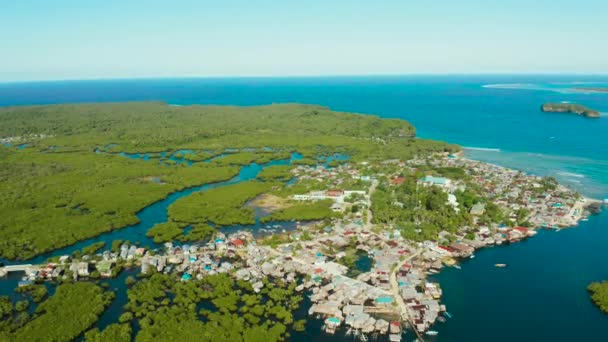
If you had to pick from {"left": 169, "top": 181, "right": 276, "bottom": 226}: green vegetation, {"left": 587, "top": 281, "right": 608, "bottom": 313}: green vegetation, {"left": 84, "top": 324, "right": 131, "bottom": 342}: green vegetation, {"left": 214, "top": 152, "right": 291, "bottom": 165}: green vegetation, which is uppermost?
{"left": 214, "top": 152, "right": 291, "bottom": 165}: green vegetation

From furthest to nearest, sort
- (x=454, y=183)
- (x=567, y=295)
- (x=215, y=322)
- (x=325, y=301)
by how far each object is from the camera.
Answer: (x=454, y=183) < (x=567, y=295) < (x=325, y=301) < (x=215, y=322)

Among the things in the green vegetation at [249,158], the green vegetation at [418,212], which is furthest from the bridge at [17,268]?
the green vegetation at [249,158]

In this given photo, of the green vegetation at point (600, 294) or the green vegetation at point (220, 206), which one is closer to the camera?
the green vegetation at point (600, 294)

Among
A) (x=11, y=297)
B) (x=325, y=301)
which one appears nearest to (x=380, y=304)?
(x=325, y=301)

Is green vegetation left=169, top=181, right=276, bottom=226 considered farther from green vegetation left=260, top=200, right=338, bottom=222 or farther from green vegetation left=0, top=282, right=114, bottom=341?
green vegetation left=0, top=282, right=114, bottom=341

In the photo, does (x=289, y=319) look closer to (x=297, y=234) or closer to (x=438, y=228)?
(x=297, y=234)

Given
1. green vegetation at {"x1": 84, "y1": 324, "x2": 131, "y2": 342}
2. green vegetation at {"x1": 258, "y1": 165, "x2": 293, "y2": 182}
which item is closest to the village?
green vegetation at {"x1": 84, "y1": 324, "x2": 131, "y2": 342}

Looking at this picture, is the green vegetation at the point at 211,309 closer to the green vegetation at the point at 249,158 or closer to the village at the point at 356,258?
Answer: the village at the point at 356,258
